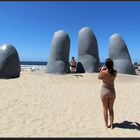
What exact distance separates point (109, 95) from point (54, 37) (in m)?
14.0

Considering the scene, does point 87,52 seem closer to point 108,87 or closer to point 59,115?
point 59,115

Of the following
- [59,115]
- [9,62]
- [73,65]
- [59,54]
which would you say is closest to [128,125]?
[59,115]

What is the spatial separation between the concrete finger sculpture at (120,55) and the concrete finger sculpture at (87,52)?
4.48 feet

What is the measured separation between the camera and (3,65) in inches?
603

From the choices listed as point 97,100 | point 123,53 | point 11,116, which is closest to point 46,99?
point 97,100

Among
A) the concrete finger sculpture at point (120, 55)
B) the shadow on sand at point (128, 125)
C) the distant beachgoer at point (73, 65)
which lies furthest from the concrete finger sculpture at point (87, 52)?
the shadow on sand at point (128, 125)

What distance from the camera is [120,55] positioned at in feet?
65.3

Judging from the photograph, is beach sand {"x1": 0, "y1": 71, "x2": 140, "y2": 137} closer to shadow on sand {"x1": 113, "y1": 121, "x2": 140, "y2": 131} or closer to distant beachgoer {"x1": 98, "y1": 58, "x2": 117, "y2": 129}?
shadow on sand {"x1": 113, "y1": 121, "x2": 140, "y2": 131}

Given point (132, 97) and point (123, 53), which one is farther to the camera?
point (123, 53)

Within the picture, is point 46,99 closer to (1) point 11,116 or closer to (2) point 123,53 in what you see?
(1) point 11,116

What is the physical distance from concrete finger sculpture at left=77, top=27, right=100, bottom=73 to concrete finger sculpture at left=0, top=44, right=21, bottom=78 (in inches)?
211

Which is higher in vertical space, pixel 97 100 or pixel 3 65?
pixel 3 65

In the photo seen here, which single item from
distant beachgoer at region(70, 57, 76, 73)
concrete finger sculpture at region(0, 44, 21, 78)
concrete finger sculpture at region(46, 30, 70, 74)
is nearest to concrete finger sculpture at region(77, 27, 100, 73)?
distant beachgoer at region(70, 57, 76, 73)

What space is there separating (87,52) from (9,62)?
21.2ft
